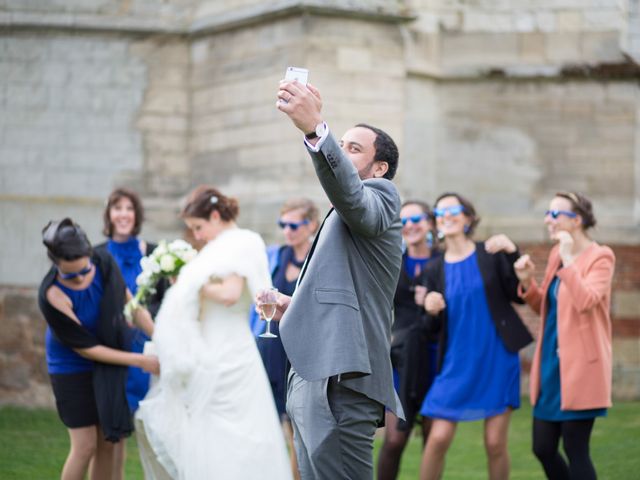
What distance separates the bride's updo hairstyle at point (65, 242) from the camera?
6754mm

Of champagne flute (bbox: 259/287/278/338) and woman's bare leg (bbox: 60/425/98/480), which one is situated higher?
champagne flute (bbox: 259/287/278/338)

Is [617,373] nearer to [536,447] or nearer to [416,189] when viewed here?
[416,189]

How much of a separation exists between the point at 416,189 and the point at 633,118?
282 cm

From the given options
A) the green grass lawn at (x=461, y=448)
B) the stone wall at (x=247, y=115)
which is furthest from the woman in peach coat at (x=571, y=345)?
the stone wall at (x=247, y=115)

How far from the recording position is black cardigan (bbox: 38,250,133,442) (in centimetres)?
688

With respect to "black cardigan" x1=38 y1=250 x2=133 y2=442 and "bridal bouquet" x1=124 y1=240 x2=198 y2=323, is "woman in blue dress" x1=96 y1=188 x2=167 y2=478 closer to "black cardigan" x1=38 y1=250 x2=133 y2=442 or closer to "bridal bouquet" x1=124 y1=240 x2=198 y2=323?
"bridal bouquet" x1=124 y1=240 x2=198 y2=323

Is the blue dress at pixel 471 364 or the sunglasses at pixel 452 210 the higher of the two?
the sunglasses at pixel 452 210

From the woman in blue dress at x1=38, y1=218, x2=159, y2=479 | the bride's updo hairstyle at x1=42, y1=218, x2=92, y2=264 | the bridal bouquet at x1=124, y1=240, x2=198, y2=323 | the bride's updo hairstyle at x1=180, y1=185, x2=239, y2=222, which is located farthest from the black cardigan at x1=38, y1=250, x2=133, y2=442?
the bride's updo hairstyle at x1=180, y1=185, x2=239, y2=222

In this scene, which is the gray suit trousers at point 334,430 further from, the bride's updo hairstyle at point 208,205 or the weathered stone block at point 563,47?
the weathered stone block at point 563,47

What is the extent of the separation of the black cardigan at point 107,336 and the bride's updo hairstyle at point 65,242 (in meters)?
0.23

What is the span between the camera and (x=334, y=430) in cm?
458

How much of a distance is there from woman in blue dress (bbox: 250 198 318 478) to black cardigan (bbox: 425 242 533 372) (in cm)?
111

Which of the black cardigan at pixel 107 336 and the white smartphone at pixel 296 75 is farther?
the black cardigan at pixel 107 336

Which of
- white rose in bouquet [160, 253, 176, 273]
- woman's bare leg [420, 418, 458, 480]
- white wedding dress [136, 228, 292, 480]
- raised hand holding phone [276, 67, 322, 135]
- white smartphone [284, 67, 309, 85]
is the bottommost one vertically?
woman's bare leg [420, 418, 458, 480]
